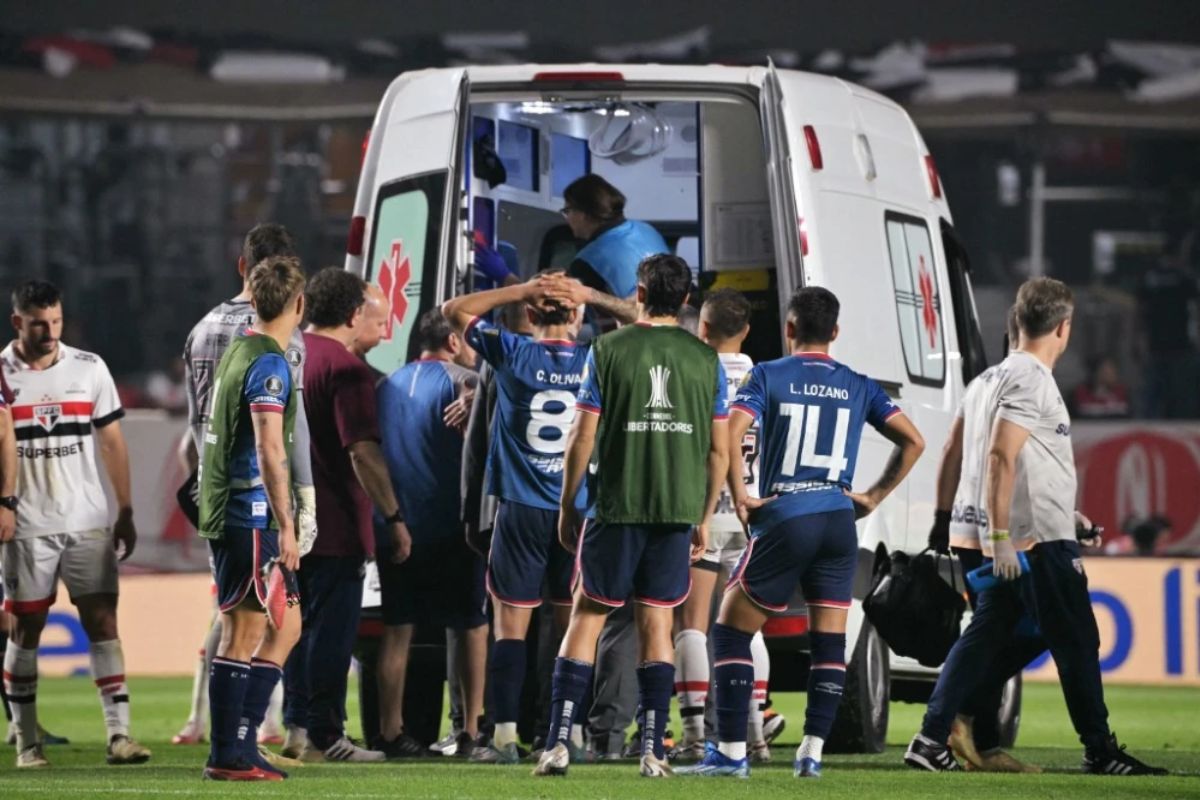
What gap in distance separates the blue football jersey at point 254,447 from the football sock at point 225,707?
455mm

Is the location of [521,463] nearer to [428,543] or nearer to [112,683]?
[428,543]

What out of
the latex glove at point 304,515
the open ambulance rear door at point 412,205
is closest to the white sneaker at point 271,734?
the open ambulance rear door at point 412,205

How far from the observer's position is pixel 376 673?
855 centimetres

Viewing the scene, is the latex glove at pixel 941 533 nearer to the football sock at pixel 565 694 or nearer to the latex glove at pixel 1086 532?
the latex glove at pixel 1086 532

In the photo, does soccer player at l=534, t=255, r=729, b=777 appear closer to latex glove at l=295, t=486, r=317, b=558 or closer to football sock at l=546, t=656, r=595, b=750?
football sock at l=546, t=656, r=595, b=750

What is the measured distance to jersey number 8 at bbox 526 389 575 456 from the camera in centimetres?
776

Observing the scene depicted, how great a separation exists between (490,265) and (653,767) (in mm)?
3144

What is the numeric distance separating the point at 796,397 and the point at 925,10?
15141 millimetres

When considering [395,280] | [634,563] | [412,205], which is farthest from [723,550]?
[412,205]

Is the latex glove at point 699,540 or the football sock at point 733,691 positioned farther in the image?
the latex glove at point 699,540

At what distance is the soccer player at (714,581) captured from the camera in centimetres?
798

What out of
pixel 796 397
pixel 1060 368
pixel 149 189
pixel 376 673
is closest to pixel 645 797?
pixel 796 397

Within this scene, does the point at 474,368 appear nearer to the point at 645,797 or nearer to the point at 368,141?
the point at 368,141

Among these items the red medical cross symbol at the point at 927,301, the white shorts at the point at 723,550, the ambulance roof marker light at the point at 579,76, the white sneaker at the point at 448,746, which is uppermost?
the ambulance roof marker light at the point at 579,76
